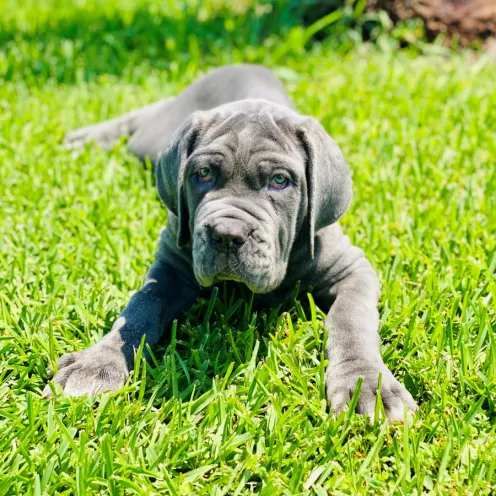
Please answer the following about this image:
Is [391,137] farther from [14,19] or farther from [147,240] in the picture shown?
[14,19]

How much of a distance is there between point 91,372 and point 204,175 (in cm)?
117

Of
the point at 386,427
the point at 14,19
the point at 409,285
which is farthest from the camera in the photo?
the point at 14,19

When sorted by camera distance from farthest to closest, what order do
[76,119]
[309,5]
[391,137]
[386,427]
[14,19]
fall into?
[14,19] < [309,5] < [76,119] < [391,137] < [386,427]

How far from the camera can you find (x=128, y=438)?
298cm

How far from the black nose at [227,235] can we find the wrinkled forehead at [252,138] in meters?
0.46

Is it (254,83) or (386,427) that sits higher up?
(254,83)

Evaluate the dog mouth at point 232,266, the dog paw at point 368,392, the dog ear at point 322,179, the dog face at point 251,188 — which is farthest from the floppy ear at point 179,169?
the dog paw at point 368,392

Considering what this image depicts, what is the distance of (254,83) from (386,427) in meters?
3.44

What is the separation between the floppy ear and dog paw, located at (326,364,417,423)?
123 cm

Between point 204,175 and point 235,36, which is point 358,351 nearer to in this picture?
point 204,175

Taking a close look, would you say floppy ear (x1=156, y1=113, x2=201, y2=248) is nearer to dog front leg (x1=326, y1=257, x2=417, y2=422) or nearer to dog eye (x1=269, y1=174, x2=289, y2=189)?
dog eye (x1=269, y1=174, x2=289, y2=189)

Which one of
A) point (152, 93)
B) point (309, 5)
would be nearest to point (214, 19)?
point (309, 5)

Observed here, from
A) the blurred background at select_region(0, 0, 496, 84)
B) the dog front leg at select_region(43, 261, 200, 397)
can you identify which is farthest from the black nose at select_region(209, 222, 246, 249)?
the blurred background at select_region(0, 0, 496, 84)

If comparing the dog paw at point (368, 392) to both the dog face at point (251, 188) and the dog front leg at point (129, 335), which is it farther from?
the dog front leg at point (129, 335)
